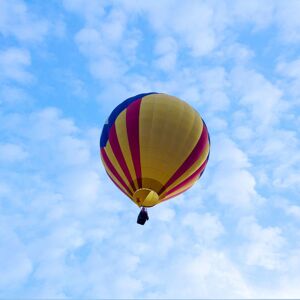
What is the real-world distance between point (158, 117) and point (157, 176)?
2.94 metres

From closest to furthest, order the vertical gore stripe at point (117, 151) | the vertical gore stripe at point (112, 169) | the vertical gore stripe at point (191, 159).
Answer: the vertical gore stripe at point (191, 159), the vertical gore stripe at point (117, 151), the vertical gore stripe at point (112, 169)

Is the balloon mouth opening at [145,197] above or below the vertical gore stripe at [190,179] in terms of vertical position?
below

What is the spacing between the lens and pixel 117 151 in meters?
26.3

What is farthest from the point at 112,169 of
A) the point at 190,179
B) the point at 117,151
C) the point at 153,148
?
the point at 190,179

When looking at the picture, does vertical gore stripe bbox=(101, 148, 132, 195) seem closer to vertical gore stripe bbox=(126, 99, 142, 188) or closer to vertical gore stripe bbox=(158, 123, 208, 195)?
vertical gore stripe bbox=(126, 99, 142, 188)

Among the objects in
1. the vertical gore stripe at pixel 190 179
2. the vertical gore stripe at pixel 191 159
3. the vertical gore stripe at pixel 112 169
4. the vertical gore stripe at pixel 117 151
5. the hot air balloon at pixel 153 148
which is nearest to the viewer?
the hot air balloon at pixel 153 148

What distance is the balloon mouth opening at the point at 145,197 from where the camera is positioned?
25.0m

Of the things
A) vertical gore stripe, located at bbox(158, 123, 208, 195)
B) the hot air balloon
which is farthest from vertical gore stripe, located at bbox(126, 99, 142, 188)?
vertical gore stripe, located at bbox(158, 123, 208, 195)

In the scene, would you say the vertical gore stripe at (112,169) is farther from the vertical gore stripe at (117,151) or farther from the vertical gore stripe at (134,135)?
the vertical gore stripe at (134,135)

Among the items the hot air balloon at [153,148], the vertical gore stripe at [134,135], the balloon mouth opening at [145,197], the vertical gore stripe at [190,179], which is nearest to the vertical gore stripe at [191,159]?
the hot air balloon at [153,148]

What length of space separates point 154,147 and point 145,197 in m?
2.44

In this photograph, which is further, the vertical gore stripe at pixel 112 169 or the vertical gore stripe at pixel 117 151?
the vertical gore stripe at pixel 112 169

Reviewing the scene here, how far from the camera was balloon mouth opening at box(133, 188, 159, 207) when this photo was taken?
2505 centimetres

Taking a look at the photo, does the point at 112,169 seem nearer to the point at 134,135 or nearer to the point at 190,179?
the point at 134,135
